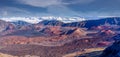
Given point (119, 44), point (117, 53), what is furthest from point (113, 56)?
point (119, 44)

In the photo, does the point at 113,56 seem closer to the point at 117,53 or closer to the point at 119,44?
the point at 117,53

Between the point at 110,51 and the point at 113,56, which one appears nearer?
the point at 113,56

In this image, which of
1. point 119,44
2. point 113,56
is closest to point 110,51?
point 119,44

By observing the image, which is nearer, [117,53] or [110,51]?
[117,53]

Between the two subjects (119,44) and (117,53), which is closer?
(117,53)

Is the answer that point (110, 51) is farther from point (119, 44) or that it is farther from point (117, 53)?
point (117, 53)

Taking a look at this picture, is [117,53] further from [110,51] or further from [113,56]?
[110,51]

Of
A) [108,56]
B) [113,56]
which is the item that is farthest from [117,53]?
[108,56]
